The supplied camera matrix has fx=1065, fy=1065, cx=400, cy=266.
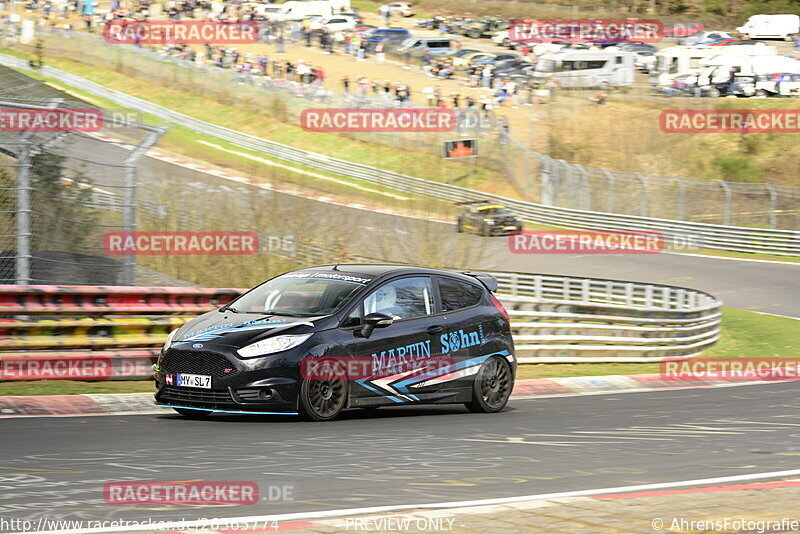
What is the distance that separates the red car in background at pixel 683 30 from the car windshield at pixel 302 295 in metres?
74.0

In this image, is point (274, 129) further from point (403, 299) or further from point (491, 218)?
point (403, 299)

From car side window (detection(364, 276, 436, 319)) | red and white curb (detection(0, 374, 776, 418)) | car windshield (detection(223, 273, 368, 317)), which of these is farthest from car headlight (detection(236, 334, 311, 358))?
red and white curb (detection(0, 374, 776, 418))

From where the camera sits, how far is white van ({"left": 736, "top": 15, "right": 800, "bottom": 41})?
73.4 meters

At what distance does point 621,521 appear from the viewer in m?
5.86

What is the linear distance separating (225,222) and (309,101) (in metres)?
30.5

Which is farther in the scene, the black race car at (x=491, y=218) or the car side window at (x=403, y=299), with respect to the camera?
the black race car at (x=491, y=218)

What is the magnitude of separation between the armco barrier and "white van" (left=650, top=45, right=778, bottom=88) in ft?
61.7

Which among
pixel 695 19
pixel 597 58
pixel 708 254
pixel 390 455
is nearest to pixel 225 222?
pixel 390 455

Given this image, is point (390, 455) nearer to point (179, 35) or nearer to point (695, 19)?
point (179, 35)

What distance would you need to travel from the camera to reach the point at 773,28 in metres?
73.6

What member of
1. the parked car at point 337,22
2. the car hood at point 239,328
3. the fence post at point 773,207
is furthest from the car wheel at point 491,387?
the parked car at point 337,22

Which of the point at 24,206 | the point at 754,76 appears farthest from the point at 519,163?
the point at 24,206

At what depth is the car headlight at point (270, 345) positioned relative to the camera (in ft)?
31.4

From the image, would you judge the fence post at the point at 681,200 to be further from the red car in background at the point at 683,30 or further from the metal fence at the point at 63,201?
the red car in background at the point at 683,30
